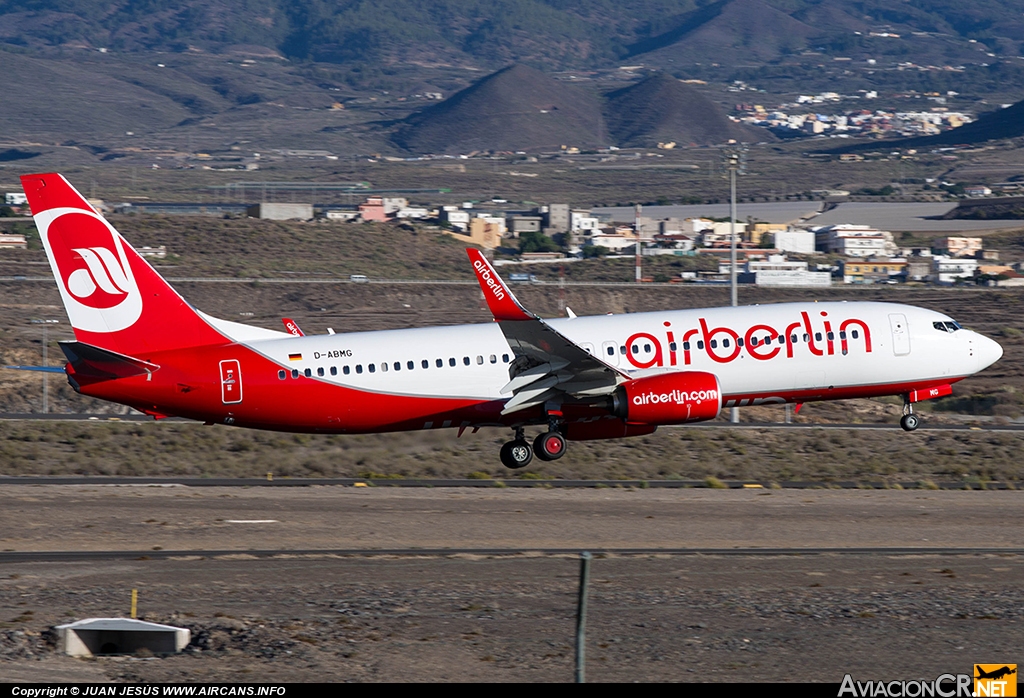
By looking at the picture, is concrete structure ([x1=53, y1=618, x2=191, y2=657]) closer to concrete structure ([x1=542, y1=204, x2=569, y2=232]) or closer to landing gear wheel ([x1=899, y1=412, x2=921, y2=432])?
landing gear wheel ([x1=899, y1=412, x2=921, y2=432])

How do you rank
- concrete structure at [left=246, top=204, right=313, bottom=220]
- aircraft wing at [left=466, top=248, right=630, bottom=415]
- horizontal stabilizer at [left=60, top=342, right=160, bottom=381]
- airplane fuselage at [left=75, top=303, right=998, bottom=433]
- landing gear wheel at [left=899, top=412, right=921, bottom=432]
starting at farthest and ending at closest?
concrete structure at [left=246, top=204, right=313, bottom=220], landing gear wheel at [left=899, top=412, right=921, bottom=432], airplane fuselage at [left=75, top=303, right=998, bottom=433], aircraft wing at [left=466, top=248, right=630, bottom=415], horizontal stabilizer at [left=60, top=342, right=160, bottom=381]

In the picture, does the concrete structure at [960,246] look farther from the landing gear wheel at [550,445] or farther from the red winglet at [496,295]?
the red winglet at [496,295]

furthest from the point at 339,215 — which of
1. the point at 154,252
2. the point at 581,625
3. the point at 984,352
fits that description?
the point at 581,625

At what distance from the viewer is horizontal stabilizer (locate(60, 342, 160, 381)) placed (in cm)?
3350

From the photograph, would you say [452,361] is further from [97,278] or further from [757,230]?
[757,230]

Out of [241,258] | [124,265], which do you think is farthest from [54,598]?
[241,258]

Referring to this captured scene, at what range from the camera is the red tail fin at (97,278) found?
33938 millimetres

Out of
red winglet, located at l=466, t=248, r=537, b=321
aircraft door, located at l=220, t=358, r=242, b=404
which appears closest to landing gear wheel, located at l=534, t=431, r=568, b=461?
red winglet, located at l=466, t=248, r=537, b=321

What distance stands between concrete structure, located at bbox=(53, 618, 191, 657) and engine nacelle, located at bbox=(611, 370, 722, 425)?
19.0m

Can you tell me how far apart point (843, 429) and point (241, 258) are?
304 feet

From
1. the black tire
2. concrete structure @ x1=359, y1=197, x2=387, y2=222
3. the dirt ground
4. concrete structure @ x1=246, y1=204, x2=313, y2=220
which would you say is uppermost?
concrete structure @ x1=359, y1=197, x2=387, y2=222

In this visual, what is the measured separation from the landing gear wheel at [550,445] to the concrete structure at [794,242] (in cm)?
12821

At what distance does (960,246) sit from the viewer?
156 metres

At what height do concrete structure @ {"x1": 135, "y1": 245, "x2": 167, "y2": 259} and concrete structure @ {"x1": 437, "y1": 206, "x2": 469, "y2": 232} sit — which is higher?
concrete structure @ {"x1": 437, "y1": 206, "x2": 469, "y2": 232}
